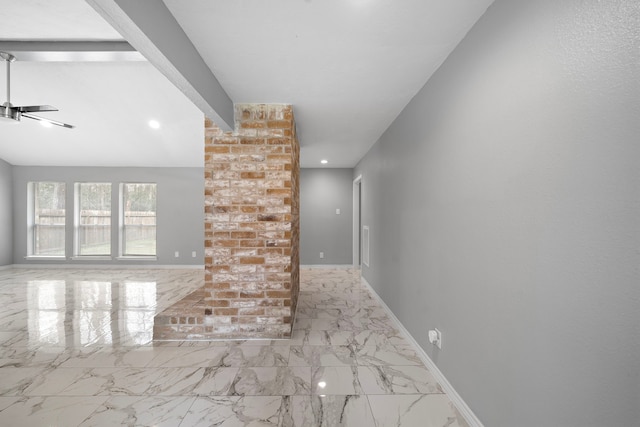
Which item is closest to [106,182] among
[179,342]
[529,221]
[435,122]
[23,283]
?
[23,283]

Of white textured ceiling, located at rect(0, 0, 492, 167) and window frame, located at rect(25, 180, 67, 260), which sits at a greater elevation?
white textured ceiling, located at rect(0, 0, 492, 167)

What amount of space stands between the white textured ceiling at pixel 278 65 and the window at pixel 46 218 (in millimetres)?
2086

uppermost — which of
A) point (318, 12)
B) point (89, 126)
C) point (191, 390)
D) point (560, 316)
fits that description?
point (89, 126)

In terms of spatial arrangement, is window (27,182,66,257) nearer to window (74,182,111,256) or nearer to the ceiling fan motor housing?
window (74,182,111,256)

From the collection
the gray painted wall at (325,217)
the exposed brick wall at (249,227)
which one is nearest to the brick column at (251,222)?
the exposed brick wall at (249,227)

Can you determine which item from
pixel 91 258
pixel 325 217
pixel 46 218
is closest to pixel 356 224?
pixel 325 217

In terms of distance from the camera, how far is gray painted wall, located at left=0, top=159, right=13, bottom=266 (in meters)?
6.04

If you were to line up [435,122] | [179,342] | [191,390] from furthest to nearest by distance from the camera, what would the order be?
[179,342], [435,122], [191,390]

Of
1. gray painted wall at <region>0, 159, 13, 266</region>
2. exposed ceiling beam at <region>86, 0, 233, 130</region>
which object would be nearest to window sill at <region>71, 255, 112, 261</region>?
gray painted wall at <region>0, 159, 13, 266</region>

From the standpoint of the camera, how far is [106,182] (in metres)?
6.31

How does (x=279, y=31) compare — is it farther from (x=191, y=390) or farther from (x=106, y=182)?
(x=106, y=182)

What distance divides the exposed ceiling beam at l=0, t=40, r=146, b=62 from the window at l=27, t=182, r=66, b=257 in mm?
4886

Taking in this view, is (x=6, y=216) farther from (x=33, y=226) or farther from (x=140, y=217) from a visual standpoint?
(x=140, y=217)

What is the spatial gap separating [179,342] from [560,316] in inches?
115
